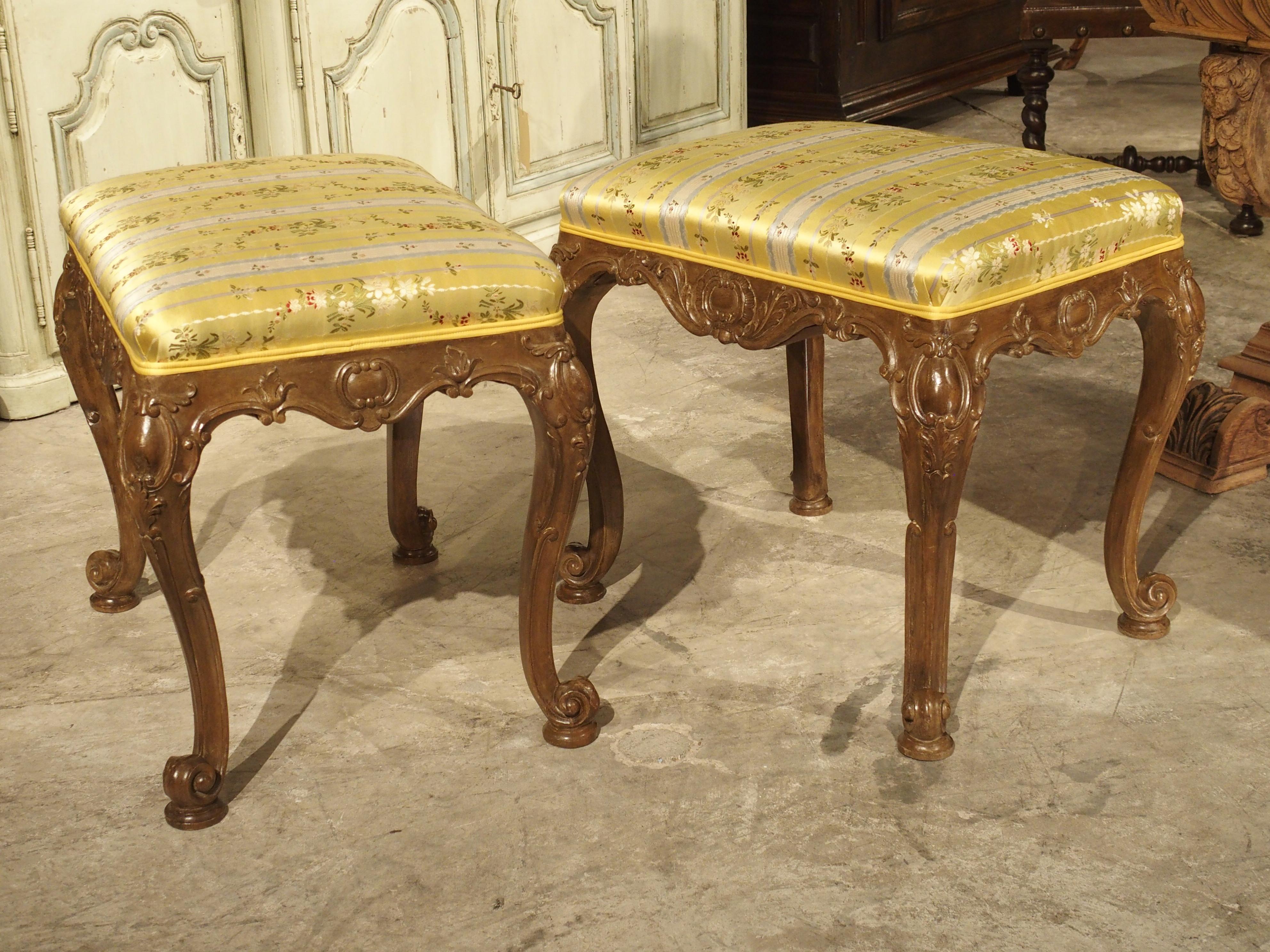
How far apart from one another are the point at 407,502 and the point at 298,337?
26.6 inches

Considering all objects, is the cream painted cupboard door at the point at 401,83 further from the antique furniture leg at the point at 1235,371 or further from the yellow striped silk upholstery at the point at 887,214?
the antique furniture leg at the point at 1235,371

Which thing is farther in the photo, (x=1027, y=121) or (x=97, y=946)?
(x=1027, y=121)

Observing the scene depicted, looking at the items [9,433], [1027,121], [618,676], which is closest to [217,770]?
[618,676]

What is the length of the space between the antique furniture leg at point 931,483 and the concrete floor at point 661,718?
0.07 metres

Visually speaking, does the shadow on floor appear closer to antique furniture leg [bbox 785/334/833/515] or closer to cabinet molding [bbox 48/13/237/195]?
antique furniture leg [bbox 785/334/833/515]

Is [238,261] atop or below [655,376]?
atop

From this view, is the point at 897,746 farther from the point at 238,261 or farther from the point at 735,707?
the point at 238,261

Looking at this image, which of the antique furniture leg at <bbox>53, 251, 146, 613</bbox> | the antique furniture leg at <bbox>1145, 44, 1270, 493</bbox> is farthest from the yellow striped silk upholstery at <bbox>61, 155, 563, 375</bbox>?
the antique furniture leg at <bbox>1145, 44, 1270, 493</bbox>

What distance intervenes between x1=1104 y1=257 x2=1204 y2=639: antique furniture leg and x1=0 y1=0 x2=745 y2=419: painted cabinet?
71.7 inches

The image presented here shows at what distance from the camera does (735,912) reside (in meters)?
1.36

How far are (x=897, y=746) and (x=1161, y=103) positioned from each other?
4.02 m

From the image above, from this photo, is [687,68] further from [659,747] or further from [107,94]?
[659,747]

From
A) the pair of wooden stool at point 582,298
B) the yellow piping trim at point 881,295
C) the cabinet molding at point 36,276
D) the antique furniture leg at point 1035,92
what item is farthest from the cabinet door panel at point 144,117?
the antique furniture leg at point 1035,92

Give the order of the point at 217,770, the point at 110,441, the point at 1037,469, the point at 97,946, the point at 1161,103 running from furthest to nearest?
the point at 1161,103 → the point at 1037,469 → the point at 110,441 → the point at 217,770 → the point at 97,946
